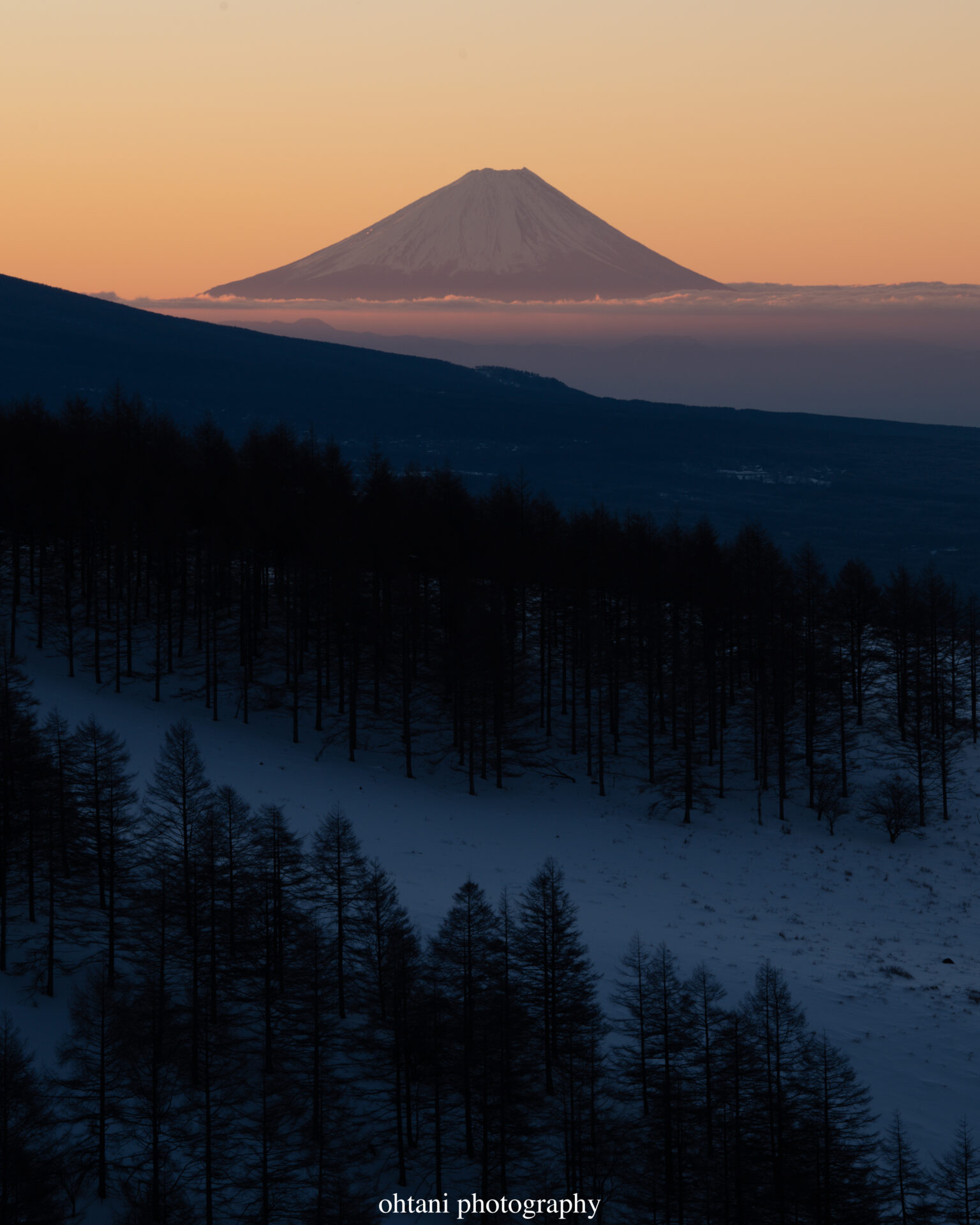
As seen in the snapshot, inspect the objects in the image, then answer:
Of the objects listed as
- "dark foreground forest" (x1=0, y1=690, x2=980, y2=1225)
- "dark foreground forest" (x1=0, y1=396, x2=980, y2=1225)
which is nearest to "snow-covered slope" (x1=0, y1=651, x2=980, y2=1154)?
"dark foreground forest" (x1=0, y1=396, x2=980, y2=1225)

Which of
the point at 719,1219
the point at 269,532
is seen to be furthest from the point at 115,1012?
the point at 269,532

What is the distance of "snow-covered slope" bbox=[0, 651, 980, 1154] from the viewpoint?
37125 millimetres

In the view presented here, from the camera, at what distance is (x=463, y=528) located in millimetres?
80000

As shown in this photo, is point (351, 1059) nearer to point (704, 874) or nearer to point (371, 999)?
point (371, 999)

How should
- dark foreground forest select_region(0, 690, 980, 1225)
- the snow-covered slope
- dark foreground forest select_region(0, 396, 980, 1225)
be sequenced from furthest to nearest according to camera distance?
the snow-covered slope
dark foreground forest select_region(0, 396, 980, 1225)
dark foreground forest select_region(0, 690, 980, 1225)

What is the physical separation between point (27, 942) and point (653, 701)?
45.0 m

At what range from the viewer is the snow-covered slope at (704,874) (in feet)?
122

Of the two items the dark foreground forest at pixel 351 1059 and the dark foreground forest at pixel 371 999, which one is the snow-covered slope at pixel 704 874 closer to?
the dark foreground forest at pixel 371 999

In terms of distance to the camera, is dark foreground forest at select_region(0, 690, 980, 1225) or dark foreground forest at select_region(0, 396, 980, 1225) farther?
dark foreground forest at select_region(0, 396, 980, 1225)

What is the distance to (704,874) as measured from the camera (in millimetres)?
55094

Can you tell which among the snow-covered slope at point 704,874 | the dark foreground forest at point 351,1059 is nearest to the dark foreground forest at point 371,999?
the dark foreground forest at point 351,1059

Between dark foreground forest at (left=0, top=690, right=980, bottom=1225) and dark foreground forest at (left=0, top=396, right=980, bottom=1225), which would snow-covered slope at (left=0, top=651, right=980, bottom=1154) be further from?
dark foreground forest at (left=0, top=690, right=980, bottom=1225)

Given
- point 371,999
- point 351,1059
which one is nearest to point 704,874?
point 371,999

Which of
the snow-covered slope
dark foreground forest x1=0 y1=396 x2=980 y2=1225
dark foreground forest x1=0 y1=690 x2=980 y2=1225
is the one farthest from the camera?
the snow-covered slope
